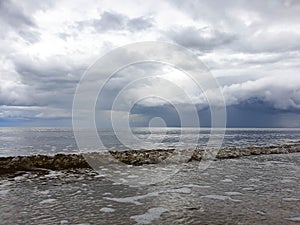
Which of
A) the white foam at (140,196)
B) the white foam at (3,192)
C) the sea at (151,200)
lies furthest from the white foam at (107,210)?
the white foam at (3,192)

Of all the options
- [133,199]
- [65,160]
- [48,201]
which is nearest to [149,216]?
[133,199]

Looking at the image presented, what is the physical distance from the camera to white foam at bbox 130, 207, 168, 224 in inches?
406

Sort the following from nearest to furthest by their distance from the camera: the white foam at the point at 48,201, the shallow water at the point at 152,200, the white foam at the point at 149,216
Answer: the white foam at the point at 149,216
the shallow water at the point at 152,200
the white foam at the point at 48,201

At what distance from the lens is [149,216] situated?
1092cm

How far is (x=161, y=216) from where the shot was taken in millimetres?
10906

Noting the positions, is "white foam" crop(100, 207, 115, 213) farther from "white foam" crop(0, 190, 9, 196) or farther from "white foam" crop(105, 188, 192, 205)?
"white foam" crop(0, 190, 9, 196)

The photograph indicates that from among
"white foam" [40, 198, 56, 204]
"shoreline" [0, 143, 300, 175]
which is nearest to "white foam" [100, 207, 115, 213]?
"white foam" [40, 198, 56, 204]

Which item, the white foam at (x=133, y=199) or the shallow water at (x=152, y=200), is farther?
the white foam at (x=133, y=199)

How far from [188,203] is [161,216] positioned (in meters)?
2.19

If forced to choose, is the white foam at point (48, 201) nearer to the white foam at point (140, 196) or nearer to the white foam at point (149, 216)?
the white foam at point (140, 196)

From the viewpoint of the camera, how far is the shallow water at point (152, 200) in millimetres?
10577

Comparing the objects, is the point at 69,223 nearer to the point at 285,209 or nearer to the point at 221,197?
the point at 221,197

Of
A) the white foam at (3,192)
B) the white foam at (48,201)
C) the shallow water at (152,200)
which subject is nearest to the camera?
the shallow water at (152,200)

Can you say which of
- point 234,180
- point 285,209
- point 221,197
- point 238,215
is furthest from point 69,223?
point 234,180
